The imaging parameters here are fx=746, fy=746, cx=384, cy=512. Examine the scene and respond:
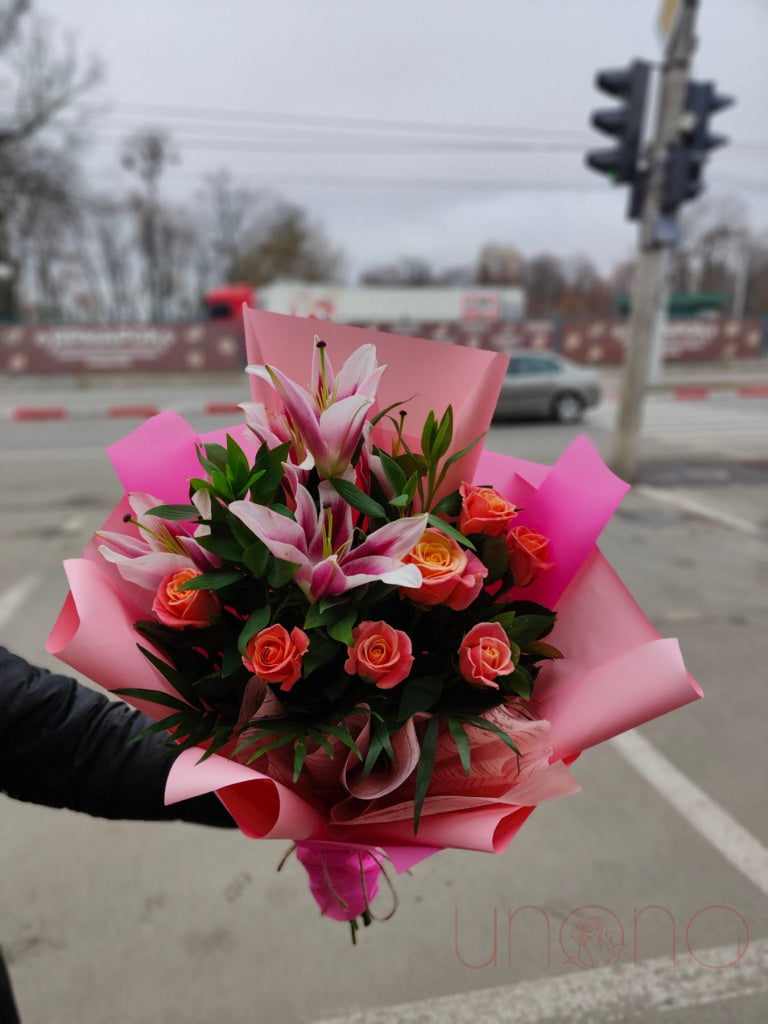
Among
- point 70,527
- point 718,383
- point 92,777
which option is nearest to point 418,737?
point 92,777

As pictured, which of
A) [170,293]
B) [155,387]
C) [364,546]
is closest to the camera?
[364,546]

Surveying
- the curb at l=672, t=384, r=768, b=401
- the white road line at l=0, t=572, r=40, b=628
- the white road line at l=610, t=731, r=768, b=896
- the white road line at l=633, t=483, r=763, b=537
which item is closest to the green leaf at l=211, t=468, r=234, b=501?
the white road line at l=610, t=731, r=768, b=896

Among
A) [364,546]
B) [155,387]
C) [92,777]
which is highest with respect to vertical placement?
[364,546]

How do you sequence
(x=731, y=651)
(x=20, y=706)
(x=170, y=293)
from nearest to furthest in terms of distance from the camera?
1. (x=20, y=706)
2. (x=731, y=651)
3. (x=170, y=293)

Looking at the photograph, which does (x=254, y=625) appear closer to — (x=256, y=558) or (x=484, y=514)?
(x=256, y=558)

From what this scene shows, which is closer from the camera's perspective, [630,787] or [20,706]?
[20,706]

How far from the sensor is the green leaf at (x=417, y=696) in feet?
3.14

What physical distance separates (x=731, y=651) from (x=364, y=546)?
4.04 m

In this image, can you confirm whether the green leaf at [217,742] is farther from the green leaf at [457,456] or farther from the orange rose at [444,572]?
the green leaf at [457,456]

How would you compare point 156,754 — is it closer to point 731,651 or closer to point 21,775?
point 21,775

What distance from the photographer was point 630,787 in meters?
3.09

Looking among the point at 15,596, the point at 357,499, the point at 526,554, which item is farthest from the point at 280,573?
the point at 15,596

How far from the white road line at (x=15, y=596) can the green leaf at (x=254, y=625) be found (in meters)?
4.34

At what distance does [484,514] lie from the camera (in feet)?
3.29
